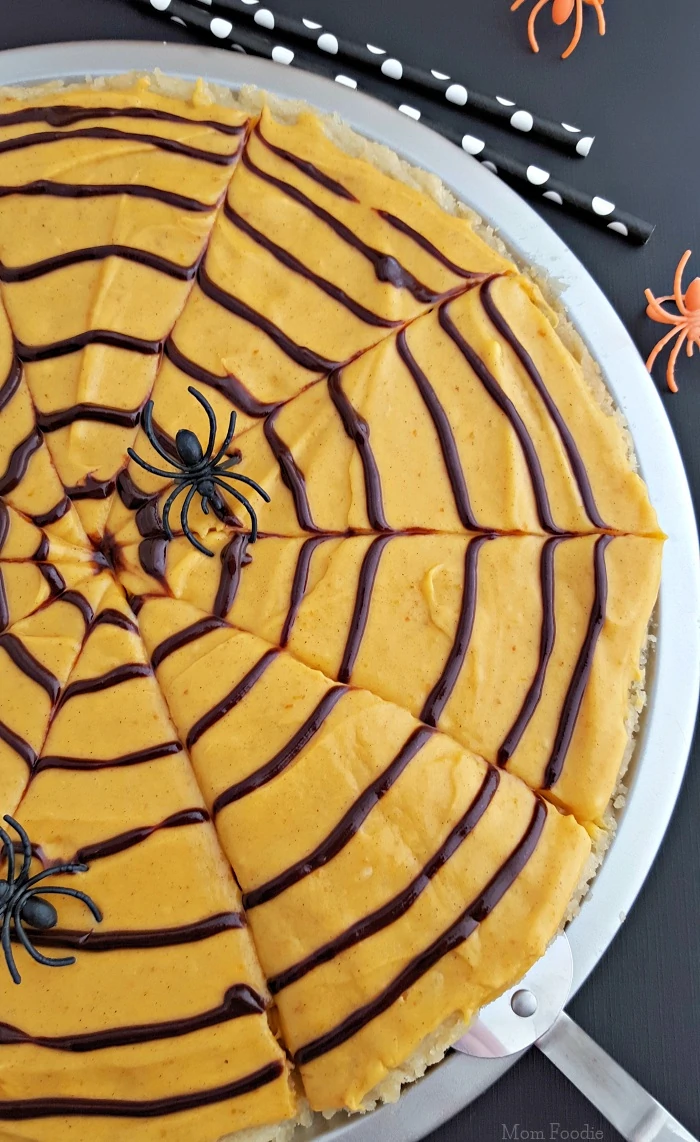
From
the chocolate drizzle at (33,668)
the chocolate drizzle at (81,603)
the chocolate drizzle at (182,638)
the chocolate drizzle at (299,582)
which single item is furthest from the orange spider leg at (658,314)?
the chocolate drizzle at (33,668)

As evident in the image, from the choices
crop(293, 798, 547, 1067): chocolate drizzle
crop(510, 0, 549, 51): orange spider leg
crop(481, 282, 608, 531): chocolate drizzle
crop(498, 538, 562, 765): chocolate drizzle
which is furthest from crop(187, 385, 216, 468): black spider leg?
crop(510, 0, 549, 51): orange spider leg

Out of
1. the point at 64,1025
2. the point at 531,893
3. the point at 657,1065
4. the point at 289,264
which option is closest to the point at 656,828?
the point at 531,893

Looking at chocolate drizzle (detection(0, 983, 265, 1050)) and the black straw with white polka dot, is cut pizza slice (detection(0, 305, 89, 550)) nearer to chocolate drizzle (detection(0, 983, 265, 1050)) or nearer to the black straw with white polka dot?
chocolate drizzle (detection(0, 983, 265, 1050))

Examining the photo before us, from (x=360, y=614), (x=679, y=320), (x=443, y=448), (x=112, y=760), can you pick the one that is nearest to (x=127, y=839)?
(x=112, y=760)

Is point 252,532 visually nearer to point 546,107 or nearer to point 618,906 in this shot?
point 618,906

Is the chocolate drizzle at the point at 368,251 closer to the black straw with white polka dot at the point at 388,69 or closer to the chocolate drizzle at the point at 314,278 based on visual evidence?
the chocolate drizzle at the point at 314,278

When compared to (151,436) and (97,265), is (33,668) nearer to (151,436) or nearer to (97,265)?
(151,436)

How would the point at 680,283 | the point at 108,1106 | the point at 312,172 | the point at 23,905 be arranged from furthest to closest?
1. the point at 680,283
2. the point at 312,172
3. the point at 108,1106
4. the point at 23,905
